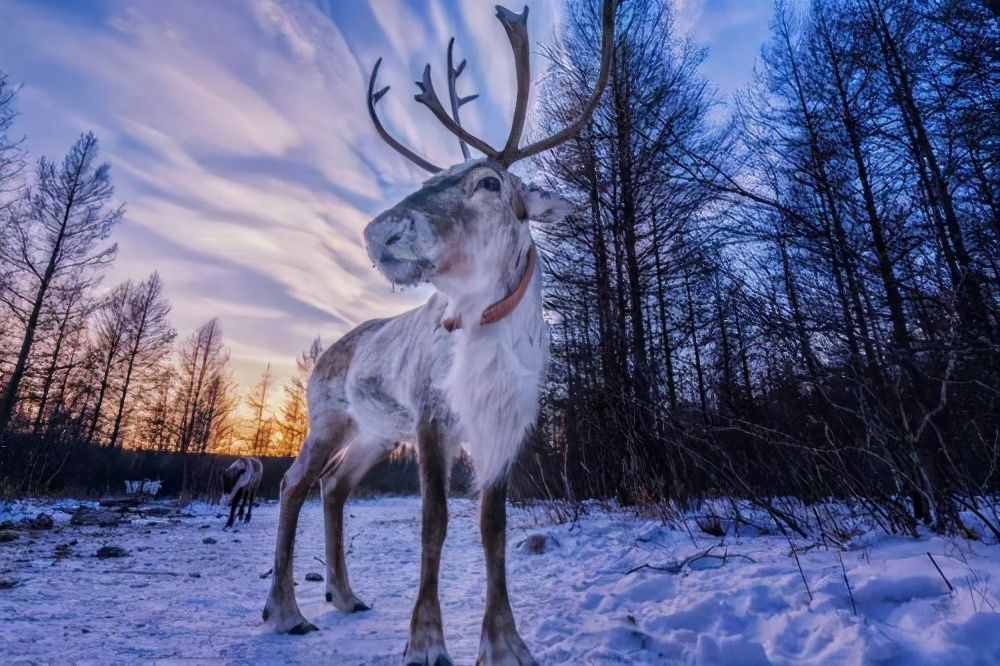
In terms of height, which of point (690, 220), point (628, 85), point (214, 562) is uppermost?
point (628, 85)

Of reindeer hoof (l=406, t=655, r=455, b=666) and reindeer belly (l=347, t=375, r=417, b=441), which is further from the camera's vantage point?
reindeer belly (l=347, t=375, r=417, b=441)

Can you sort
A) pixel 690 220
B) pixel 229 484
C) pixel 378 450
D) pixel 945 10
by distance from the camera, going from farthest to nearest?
pixel 229 484, pixel 690 220, pixel 945 10, pixel 378 450

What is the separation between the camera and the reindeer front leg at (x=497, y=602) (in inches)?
72.7

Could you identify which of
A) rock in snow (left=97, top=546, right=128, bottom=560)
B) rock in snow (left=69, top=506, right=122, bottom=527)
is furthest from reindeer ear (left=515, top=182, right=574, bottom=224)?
rock in snow (left=69, top=506, right=122, bottom=527)

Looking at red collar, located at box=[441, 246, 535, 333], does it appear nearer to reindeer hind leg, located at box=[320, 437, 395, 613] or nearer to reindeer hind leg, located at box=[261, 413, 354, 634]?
reindeer hind leg, located at box=[261, 413, 354, 634]

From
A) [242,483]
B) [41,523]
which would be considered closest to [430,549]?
[41,523]

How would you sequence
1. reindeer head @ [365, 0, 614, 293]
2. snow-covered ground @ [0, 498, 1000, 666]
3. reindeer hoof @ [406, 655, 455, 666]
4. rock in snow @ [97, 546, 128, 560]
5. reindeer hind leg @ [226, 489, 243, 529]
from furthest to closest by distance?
reindeer hind leg @ [226, 489, 243, 529], rock in snow @ [97, 546, 128, 560], reindeer head @ [365, 0, 614, 293], reindeer hoof @ [406, 655, 455, 666], snow-covered ground @ [0, 498, 1000, 666]

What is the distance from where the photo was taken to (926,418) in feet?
7.75

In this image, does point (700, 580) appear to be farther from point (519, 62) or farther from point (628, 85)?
point (628, 85)

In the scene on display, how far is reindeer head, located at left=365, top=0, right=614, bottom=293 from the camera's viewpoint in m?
1.92

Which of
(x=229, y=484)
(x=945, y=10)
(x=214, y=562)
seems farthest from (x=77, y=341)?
(x=945, y=10)

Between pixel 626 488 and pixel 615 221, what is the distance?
165 inches

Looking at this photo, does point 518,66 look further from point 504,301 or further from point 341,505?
point 341,505

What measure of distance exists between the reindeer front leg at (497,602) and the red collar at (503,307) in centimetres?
77
